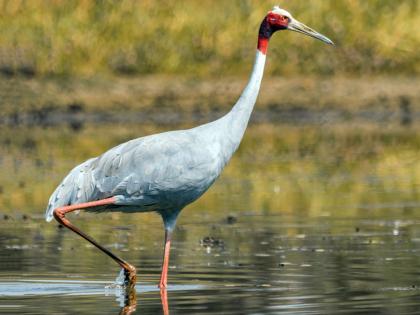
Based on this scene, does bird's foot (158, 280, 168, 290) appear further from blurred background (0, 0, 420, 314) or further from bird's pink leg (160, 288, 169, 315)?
blurred background (0, 0, 420, 314)

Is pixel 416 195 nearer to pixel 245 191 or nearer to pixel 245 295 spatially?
pixel 245 191

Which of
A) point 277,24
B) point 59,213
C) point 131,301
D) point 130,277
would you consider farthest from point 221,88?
point 131,301

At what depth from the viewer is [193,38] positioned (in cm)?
4219

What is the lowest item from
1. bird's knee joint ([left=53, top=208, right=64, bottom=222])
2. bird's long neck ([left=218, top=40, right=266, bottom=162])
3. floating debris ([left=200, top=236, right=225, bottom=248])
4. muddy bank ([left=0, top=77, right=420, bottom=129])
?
Answer: floating debris ([left=200, top=236, right=225, bottom=248])

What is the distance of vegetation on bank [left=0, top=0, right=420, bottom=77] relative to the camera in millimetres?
41312

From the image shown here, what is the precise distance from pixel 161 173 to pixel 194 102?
26.6 m

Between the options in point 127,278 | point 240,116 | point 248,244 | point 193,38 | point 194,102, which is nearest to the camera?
point 127,278

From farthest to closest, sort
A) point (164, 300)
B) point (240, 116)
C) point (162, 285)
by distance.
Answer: point (240, 116)
point (162, 285)
point (164, 300)

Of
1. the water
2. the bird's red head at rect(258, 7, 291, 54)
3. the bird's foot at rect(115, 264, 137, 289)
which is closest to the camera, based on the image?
the water

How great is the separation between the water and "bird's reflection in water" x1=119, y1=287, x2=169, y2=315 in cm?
2

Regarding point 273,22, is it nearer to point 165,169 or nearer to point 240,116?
point 240,116

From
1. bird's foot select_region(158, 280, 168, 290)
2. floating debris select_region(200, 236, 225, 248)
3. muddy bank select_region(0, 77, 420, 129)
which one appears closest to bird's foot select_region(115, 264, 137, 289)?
bird's foot select_region(158, 280, 168, 290)

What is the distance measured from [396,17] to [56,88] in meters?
9.48

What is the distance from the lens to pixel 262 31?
45.0 feet
